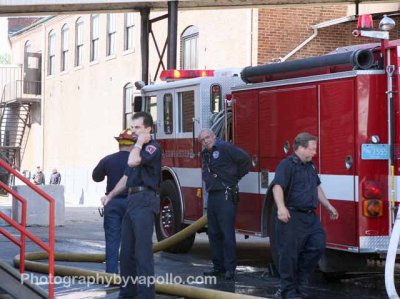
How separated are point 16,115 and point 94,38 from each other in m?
9.58

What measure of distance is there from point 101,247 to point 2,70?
29.9m

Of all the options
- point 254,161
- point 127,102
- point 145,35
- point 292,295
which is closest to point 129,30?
point 127,102

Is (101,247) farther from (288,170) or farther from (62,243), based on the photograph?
A: (288,170)

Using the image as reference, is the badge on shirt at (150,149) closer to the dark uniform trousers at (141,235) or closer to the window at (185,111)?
the dark uniform trousers at (141,235)

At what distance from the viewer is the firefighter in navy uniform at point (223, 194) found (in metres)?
9.74

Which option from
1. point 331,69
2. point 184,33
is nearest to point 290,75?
point 331,69

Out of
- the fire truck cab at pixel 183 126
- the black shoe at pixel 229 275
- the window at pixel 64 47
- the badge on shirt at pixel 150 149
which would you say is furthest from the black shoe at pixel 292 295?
the window at pixel 64 47

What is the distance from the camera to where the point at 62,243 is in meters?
13.9

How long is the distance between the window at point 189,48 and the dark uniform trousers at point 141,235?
1759 centimetres

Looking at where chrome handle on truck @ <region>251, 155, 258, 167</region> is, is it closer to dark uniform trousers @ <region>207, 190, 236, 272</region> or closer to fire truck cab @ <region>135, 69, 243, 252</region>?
dark uniform trousers @ <region>207, 190, 236, 272</region>

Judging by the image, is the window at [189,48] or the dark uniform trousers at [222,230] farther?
the window at [189,48]

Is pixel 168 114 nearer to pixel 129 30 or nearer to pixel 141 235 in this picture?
pixel 141 235

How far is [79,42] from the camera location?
3588 cm

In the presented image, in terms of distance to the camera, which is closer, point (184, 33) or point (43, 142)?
point (184, 33)
